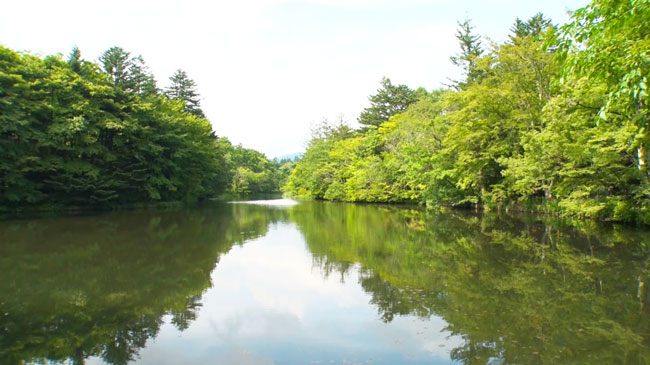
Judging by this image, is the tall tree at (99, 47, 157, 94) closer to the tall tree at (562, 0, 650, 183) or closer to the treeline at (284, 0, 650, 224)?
the treeline at (284, 0, 650, 224)

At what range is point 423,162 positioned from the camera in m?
29.0

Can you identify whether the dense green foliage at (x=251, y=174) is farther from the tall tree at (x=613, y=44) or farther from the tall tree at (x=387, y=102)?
the tall tree at (x=613, y=44)

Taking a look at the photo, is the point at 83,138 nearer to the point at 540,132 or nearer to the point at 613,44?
the point at 540,132

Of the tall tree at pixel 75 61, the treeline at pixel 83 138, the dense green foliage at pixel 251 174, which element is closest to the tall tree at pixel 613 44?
the treeline at pixel 83 138

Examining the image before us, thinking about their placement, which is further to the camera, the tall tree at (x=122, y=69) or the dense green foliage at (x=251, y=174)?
the dense green foliage at (x=251, y=174)

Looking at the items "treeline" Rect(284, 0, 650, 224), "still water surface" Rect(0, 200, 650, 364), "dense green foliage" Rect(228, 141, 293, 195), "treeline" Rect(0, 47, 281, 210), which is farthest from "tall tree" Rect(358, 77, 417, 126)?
"still water surface" Rect(0, 200, 650, 364)

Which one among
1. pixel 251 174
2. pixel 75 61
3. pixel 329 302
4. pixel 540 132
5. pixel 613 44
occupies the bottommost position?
pixel 329 302

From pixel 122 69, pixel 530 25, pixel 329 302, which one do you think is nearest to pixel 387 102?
pixel 530 25

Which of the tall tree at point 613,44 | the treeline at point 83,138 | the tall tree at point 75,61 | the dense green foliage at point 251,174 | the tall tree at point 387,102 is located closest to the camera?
the tall tree at point 613,44

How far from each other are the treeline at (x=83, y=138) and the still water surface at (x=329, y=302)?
13.6 meters

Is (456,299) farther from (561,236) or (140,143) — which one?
(140,143)

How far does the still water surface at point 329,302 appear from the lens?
4.52 metres

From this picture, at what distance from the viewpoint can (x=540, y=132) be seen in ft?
66.6

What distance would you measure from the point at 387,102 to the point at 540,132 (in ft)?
103
